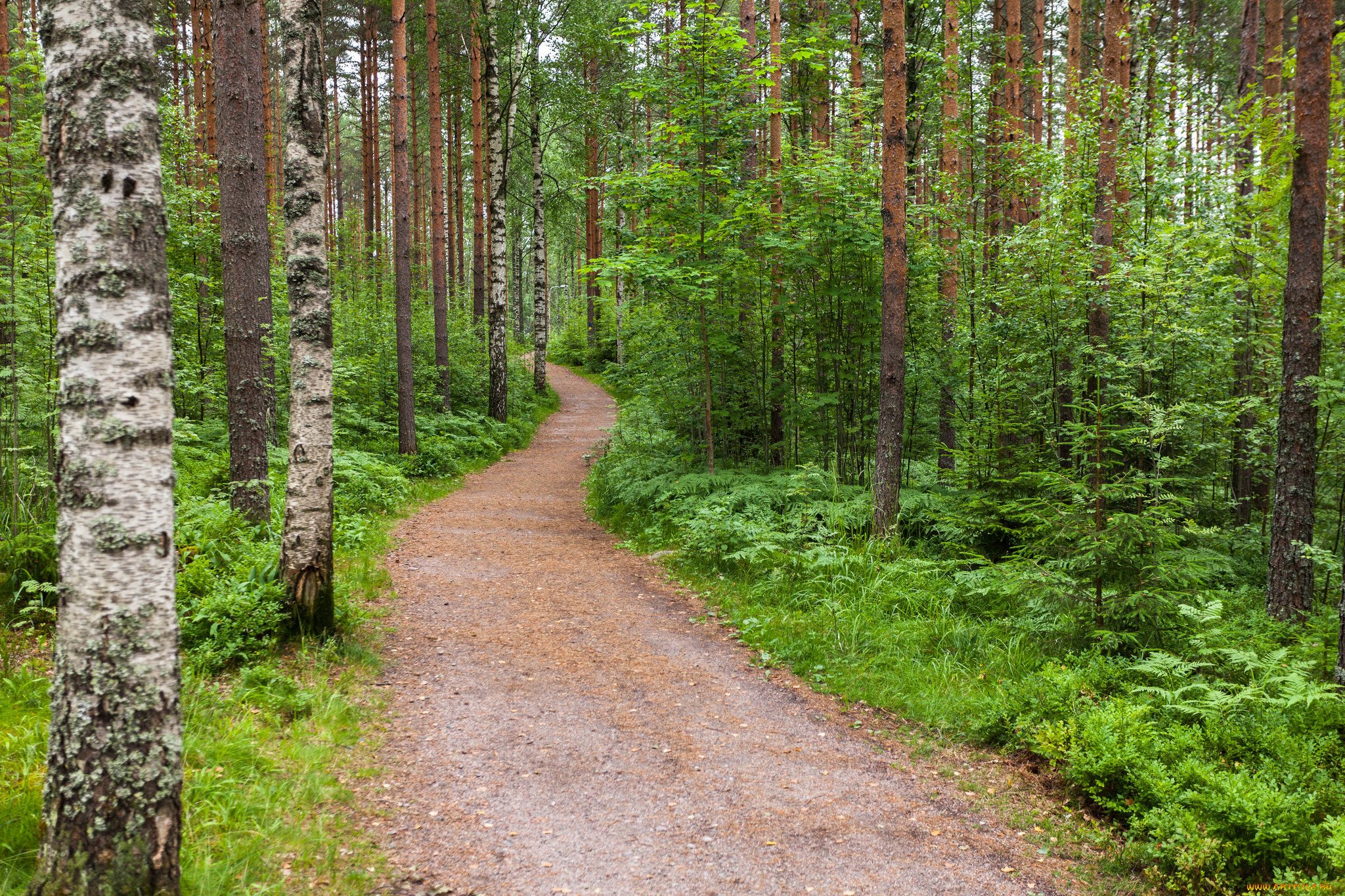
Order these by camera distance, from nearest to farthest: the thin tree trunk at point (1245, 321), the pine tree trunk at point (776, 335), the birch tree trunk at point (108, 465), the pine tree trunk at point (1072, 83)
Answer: the birch tree trunk at point (108, 465), the thin tree trunk at point (1245, 321), the pine tree trunk at point (1072, 83), the pine tree trunk at point (776, 335)

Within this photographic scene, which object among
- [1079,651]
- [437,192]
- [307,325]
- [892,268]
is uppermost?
[437,192]

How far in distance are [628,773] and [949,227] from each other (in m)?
9.88

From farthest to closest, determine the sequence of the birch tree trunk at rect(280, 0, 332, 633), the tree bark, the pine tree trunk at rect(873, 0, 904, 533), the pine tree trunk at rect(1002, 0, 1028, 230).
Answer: the tree bark < the pine tree trunk at rect(1002, 0, 1028, 230) < the pine tree trunk at rect(873, 0, 904, 533) < the birch tree trunk at rect(280, 0, 332, 633)

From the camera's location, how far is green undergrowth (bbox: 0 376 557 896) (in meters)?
3.44

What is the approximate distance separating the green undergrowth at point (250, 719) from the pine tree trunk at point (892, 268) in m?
5.65

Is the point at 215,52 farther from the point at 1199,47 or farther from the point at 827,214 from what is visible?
the point at 1199,47

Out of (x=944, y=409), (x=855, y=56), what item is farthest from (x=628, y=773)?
(x=855, y=56)

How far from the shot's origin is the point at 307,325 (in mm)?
5809

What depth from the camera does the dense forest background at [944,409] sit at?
16.6 ft

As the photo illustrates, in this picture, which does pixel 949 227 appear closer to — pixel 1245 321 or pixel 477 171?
pixel 1245 321

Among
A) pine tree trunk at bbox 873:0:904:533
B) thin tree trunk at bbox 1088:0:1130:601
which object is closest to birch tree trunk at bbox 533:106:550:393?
pine tree trunk at bbox 873:0:904:533

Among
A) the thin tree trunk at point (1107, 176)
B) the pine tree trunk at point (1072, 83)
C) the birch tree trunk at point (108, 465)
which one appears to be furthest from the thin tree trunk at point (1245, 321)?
the birch tree trunk at point (108, 465)

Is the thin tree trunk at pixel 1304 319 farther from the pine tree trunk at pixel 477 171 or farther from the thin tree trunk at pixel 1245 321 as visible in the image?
the pine tree trunk at pixel 477 171

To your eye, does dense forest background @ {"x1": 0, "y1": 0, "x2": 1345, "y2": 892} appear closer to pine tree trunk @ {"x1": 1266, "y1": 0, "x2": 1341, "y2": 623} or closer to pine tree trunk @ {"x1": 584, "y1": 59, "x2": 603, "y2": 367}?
pine tree trunk @ {"x1": 1266, "y1": 0, "x2": 1341, "y2": 623}
